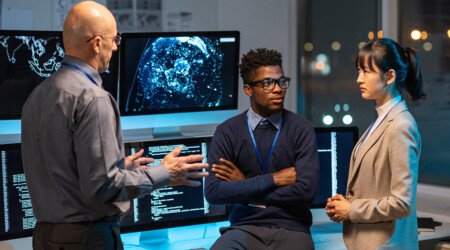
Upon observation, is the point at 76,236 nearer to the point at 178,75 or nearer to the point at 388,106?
the point at 388,106

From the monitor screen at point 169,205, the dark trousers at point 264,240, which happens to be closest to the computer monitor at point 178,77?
the monitor screen at point 169,205

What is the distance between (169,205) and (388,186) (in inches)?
50.5

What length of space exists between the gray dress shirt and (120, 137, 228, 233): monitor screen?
43.3 inches

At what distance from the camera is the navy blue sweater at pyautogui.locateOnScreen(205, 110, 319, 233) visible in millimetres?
2701

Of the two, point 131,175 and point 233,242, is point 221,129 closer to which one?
point 233,242

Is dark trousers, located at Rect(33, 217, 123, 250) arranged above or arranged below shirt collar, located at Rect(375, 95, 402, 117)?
below

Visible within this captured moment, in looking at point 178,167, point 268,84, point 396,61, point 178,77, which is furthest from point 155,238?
point 396,61

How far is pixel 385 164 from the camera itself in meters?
2.23

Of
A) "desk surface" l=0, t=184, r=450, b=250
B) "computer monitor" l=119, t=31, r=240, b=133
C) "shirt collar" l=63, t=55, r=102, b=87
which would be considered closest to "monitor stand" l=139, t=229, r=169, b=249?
"desk surface" l=0, t=184, r=450, b=250

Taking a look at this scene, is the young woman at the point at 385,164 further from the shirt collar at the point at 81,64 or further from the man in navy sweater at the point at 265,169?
the shirt collar at the point at 81,64

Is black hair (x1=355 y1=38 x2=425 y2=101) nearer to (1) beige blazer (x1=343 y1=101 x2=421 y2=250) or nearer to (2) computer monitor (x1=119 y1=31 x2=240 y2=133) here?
(1) beige blazer (x1=343 y1=101 x2=421 y2=250)

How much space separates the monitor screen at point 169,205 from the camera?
3041 millimetres

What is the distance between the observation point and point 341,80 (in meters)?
4.50

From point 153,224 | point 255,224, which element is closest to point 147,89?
point 153,224
